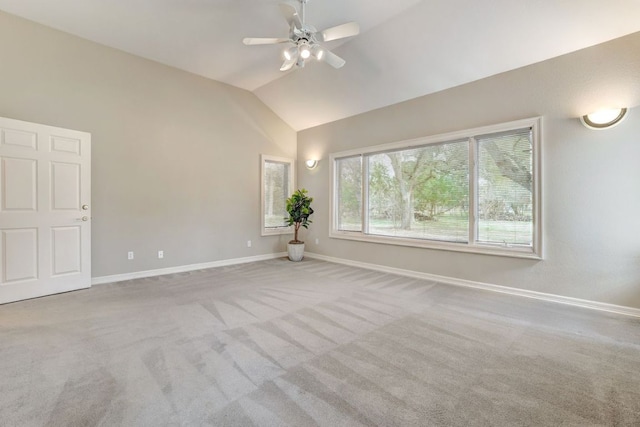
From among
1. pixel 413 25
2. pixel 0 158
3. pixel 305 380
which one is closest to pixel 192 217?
pixel 0 158

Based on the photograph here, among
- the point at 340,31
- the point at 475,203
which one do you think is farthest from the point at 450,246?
Result: the point at 340,31

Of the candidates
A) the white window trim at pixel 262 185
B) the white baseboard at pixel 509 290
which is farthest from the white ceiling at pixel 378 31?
the white baseboard at pixel 509 290

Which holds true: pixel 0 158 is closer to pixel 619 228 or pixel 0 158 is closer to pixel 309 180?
pixel 309 180

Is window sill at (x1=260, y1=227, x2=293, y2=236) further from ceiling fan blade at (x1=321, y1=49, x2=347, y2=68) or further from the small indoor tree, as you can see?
ceiling fan blade at (x1=321, y1=49, x2=347, y2=68)

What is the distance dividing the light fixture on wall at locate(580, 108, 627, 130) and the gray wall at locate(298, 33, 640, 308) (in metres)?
0.07

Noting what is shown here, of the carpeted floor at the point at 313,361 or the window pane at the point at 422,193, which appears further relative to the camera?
the window pane at the point at 422,193

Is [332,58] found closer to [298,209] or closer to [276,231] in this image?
[298,209]

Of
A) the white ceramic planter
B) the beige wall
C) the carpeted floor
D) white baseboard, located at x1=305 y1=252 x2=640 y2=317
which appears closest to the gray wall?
white baseboard, located at x1=305 y1=252 x2=640 y2=317

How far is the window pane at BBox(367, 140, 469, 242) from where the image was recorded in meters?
4.28

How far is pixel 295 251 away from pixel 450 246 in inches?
119

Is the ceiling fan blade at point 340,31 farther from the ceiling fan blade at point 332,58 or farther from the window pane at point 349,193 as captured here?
the window pane at point 349,193

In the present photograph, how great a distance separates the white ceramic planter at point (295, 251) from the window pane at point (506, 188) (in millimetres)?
3378

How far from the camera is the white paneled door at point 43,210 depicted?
3.36 m

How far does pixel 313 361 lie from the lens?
2127 mm
